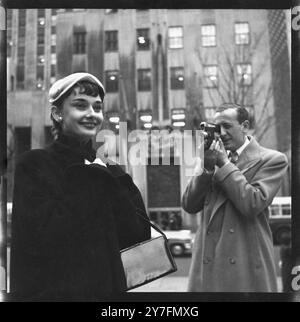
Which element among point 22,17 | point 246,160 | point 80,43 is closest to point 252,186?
point 246,160

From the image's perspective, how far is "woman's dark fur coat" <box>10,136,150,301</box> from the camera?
2885 mm

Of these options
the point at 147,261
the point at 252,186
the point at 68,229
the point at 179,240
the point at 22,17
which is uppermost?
the point at 22,17

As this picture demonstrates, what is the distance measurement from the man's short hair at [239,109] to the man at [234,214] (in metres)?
0.10

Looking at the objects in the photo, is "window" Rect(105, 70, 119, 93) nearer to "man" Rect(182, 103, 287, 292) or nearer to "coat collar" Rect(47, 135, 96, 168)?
"coat collar" Rect(47, 135, 96, 168)

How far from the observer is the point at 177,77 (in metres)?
3.33

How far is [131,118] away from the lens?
329 centimetres

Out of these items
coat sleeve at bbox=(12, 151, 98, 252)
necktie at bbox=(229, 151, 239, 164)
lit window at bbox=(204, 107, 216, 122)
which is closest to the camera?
coat sleeve at bbox=(12, 151, 98, 252)

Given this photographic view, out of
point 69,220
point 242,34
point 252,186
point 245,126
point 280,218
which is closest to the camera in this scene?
point 252,186

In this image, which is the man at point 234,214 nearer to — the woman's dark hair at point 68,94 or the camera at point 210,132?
the camera at point 210,132

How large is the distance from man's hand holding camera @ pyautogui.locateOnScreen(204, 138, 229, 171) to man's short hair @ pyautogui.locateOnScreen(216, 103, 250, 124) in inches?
9.5

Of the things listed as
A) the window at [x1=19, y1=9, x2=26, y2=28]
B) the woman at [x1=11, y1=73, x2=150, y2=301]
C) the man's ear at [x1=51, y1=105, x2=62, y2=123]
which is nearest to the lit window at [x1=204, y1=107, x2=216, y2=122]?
the woman at [x1=11, y1=73, x2=150, y2=301]

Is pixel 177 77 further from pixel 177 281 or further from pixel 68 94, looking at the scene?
pixel 177 281

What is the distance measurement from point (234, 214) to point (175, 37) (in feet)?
4.62
